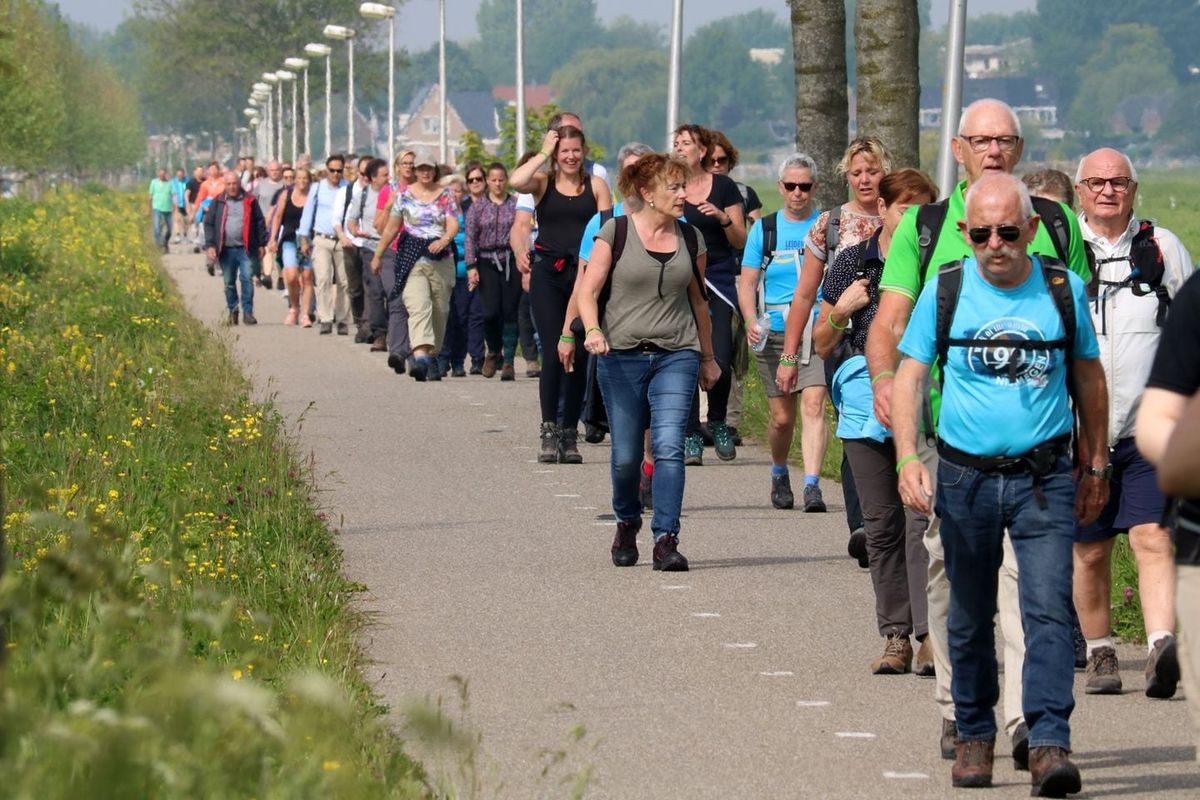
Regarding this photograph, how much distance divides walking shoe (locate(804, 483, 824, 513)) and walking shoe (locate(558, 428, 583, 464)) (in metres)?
2.30

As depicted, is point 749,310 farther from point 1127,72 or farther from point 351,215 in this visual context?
point 1127,72

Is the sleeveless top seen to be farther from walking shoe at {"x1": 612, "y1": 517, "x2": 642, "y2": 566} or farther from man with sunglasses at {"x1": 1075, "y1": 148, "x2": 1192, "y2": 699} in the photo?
man with sunglasses at {"x1": 1075, "y1": 148, "x2": 1192, "y2": 699}

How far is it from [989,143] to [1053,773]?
1.94 m

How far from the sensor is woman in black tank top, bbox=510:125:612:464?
13.9 m

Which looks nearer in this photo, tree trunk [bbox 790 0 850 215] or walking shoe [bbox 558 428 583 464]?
walking shoe [bbox 558 428 583 464]

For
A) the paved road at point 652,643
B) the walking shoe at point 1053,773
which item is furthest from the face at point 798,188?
the walking shoe at point 1053,773

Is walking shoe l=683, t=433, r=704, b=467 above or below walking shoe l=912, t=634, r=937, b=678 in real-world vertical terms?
below

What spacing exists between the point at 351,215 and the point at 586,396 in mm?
9987

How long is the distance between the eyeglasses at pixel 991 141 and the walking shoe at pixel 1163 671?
159cm

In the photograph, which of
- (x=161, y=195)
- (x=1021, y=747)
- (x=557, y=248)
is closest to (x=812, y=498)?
(x=557, y=248)

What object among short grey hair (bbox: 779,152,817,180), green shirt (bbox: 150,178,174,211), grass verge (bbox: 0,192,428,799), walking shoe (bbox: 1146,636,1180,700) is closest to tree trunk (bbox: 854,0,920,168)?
grass verge (bbox: 0,192,428,799)

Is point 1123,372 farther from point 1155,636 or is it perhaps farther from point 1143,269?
point 1155,636

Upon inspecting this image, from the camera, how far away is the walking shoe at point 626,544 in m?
10.3

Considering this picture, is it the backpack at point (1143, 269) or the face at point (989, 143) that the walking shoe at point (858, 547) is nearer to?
the backpack at point (1143, 269)
